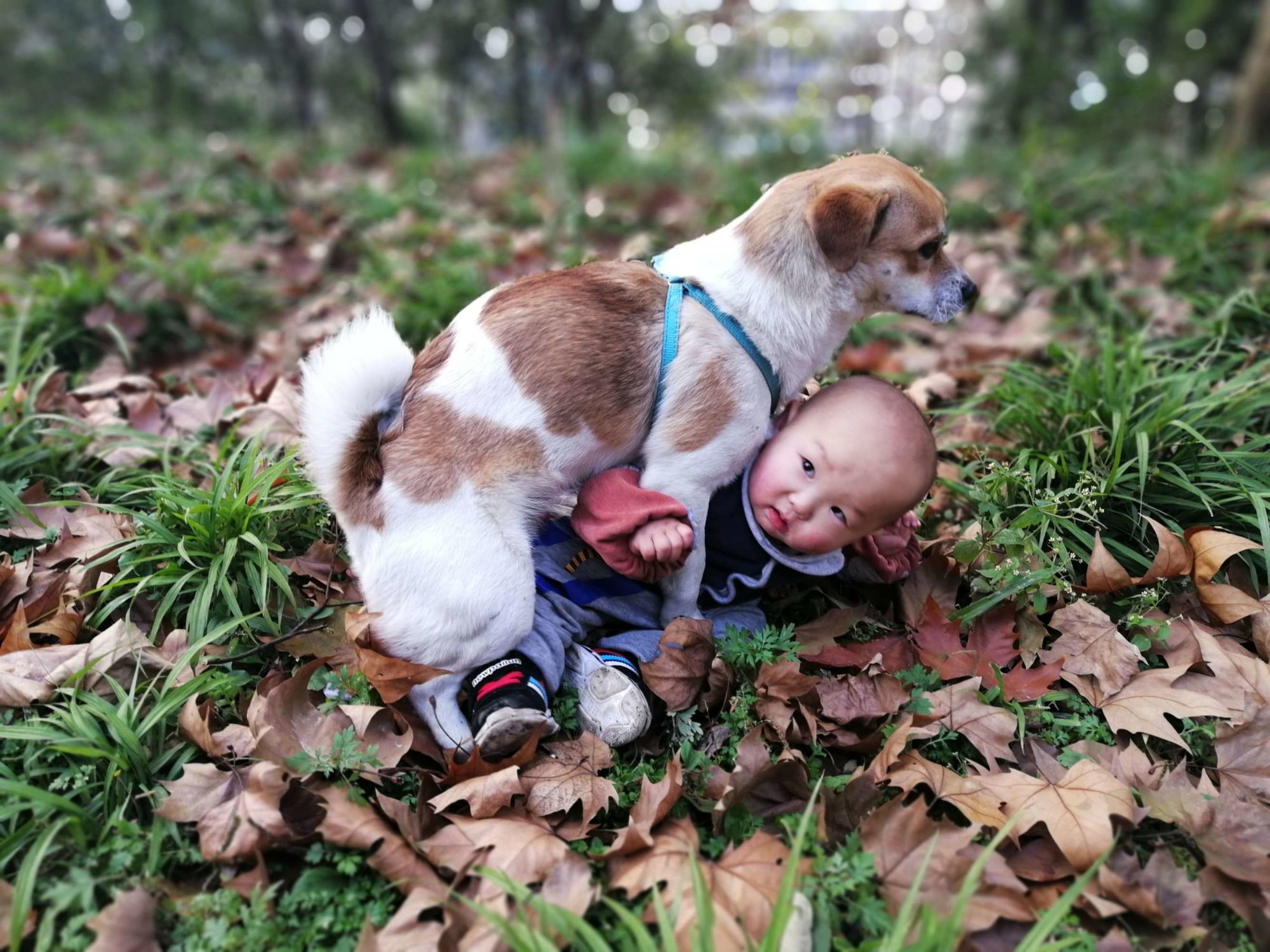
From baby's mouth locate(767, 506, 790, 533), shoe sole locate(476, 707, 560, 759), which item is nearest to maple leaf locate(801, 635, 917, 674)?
baby's mouth locate(767, 506, 790, 533)

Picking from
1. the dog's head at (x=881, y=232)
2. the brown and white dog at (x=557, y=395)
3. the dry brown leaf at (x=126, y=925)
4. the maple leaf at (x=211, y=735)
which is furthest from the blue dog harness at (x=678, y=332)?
the dry brown leaf at (x=126, y=925)

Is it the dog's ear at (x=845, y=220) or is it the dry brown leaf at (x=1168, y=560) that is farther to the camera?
the dry brown leaf at (x=1168, y=560)

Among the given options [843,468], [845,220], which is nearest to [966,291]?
[845,220]

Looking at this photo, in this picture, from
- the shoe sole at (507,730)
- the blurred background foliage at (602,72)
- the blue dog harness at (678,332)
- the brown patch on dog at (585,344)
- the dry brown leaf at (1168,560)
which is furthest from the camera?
the blurred background foliage at (602,72)

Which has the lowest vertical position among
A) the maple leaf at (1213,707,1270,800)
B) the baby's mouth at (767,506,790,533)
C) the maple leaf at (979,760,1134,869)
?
the maple leaf at (1213,707,1270,800)

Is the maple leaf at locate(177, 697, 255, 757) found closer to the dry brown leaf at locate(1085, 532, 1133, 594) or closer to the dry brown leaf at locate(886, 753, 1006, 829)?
the dry brown leaf at locate(886, 753, 1006, 829)

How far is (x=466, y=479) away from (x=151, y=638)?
0.97 meters

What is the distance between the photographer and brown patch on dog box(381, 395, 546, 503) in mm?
1925

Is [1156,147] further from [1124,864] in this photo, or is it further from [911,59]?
[911,59]

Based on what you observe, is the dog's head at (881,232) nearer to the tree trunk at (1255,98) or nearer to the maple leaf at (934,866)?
the maple leaf at (934,866)

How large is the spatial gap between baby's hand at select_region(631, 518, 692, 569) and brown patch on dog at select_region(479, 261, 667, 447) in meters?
0.25

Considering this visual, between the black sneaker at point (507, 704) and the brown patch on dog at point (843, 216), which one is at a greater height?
the brown patch on dog at point (843, 216)

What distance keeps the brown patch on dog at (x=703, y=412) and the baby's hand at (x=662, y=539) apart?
199 mm

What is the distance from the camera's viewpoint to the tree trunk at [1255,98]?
22.0 ft
